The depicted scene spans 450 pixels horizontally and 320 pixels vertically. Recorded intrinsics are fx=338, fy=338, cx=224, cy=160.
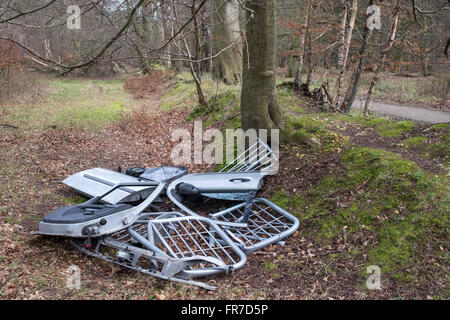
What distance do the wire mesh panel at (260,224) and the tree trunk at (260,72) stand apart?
1985 mm

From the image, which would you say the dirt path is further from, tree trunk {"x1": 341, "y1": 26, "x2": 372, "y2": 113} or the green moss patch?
the green moss patch

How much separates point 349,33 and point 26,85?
1383cm

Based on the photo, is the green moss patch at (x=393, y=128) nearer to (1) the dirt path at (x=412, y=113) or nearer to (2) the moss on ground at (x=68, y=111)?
(1) the dirt path at (x=412, y=113)

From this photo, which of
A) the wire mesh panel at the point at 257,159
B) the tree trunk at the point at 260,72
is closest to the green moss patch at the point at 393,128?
the tree trunk at the point at 260,72

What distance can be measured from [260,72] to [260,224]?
3.07 meters

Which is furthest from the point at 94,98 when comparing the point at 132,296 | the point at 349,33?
the point at 132,296

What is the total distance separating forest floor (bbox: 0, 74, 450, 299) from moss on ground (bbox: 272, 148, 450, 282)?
1 centimetres

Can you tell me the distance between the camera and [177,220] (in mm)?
4762

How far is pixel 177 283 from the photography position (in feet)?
12.1

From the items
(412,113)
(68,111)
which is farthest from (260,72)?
(412,113)

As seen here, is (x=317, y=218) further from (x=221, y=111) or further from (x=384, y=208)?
(x=221, y=111)

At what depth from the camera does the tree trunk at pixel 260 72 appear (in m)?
6.44

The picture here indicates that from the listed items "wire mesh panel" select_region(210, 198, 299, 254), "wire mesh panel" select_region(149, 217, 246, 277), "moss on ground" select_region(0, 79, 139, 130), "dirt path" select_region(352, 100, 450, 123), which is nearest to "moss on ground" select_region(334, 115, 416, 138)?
"wire mesh panel" select_region(210, 198, 299, 254)

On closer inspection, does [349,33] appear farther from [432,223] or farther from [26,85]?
[26,85]
